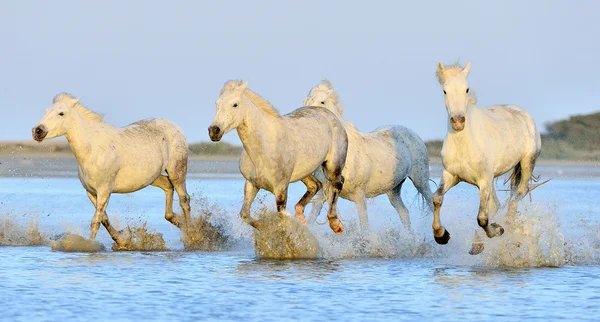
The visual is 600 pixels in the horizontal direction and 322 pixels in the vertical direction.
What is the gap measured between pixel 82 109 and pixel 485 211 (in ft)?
16.1

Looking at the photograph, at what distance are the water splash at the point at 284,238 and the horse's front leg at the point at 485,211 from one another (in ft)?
6.64

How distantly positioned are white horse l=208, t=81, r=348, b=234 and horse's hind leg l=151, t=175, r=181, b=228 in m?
2.34

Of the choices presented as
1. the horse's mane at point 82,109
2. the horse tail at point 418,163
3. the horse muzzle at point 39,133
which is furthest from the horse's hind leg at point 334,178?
the horse muzzle at point 39,133

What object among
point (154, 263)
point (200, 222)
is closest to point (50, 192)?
point (200, 222)

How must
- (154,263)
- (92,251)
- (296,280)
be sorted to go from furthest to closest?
(92,251), (154,263), (296,280)

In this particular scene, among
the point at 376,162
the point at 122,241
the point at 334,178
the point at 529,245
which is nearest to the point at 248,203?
the point at 334,178

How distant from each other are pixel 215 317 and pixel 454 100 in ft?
12.9

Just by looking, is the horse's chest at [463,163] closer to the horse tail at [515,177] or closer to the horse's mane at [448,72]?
the horse's mane at [448,72]

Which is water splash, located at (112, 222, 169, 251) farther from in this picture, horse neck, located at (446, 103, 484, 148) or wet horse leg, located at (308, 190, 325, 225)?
horse neck, located at (446, 103, 484, 148)

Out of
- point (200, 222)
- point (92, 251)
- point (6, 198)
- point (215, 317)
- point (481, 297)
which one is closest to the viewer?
point (215, 317)

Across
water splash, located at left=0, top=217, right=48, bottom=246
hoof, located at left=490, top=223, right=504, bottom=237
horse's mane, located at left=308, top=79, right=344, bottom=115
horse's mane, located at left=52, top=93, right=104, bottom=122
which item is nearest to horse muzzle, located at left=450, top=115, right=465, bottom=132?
hoof, located at left=490, top=223, right=504, bottom=237

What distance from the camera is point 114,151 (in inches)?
553

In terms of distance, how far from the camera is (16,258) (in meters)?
13.2

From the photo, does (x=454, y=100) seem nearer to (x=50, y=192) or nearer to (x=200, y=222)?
(x=200, y=222)
